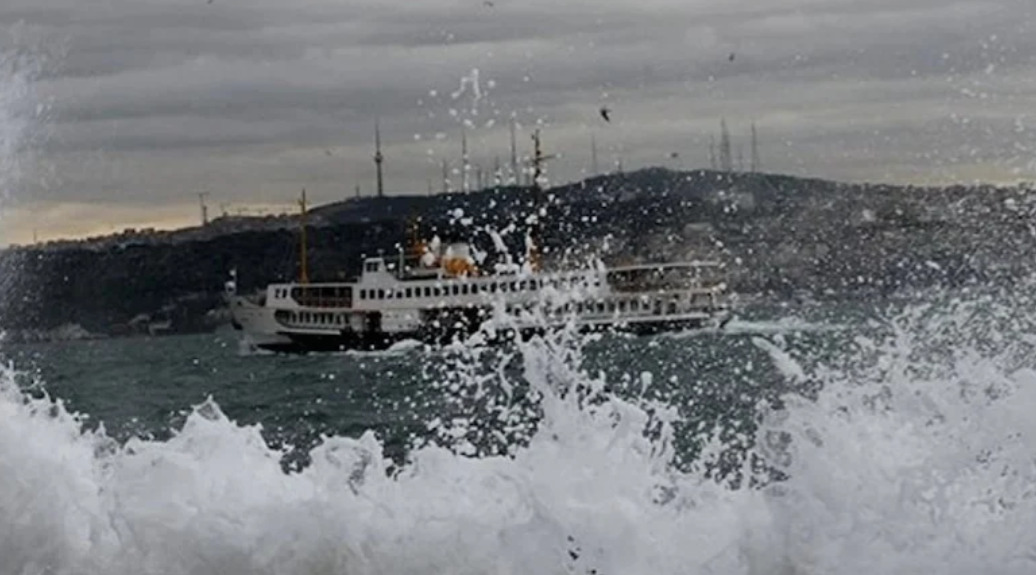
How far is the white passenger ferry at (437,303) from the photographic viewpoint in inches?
2810

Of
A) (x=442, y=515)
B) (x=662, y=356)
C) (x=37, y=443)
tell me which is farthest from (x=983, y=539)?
(x=662, y=356)

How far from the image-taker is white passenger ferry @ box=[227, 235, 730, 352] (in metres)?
71.4

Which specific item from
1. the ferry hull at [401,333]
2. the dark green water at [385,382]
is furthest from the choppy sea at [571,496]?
the ferry hull at [401,333]

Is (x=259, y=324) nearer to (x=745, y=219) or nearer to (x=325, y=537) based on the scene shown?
(x=745, y=219)

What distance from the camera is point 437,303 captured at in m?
72.5

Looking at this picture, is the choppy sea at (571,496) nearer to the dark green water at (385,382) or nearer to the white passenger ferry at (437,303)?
the dark green water at (385,382)

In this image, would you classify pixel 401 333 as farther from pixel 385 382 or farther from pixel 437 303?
pixel 385 382

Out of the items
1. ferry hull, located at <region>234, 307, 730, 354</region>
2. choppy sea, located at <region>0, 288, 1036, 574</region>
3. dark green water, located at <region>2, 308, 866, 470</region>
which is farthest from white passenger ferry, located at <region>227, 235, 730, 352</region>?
choppy sea, located at <region>0, 288, 1036, 574</region>

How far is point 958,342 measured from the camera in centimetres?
2600

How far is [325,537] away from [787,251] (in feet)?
195

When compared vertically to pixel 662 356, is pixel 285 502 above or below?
above

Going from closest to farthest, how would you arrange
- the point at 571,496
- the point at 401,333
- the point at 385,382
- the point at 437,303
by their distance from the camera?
the point at 571,496 → the point at 385,382 → the point at 437,303 → the point at 401,333

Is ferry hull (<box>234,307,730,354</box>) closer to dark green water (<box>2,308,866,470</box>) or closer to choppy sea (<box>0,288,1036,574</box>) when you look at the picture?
dark green water (<box>2,308,866,470</box>)

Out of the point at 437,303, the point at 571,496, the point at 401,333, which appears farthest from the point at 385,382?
the point at 571,496
